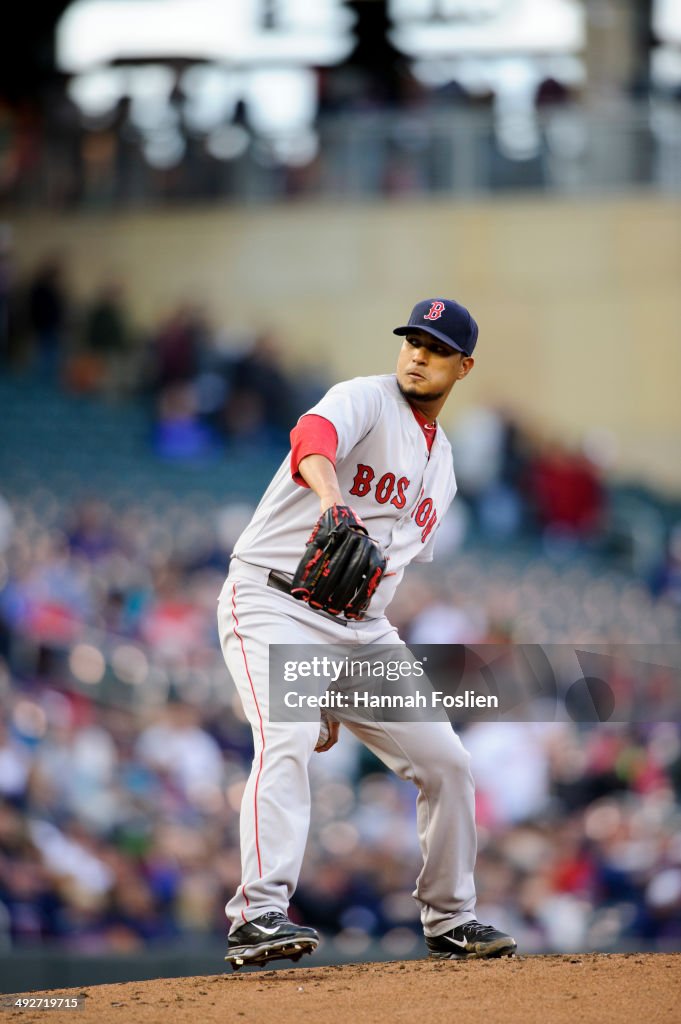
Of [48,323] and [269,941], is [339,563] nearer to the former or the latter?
[269,941]

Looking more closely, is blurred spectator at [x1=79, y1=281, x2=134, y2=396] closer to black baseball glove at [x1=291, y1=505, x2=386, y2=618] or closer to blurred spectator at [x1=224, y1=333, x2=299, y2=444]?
blurred spectator at [x1=224, y1=333, x2=299, y2=444]

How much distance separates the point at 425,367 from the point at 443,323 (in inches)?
4.8

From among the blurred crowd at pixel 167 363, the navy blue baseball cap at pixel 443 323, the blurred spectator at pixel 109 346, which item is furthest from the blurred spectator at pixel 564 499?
the navy blue baseball cap at pixel 443 323

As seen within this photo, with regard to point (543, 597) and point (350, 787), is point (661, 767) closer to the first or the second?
point (350, 787)

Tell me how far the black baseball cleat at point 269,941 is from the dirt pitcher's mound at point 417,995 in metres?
0.10

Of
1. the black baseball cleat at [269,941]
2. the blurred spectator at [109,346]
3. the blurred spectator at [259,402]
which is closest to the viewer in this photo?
the black baseball cleat at [269,941]

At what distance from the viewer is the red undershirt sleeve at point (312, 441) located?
3320mm

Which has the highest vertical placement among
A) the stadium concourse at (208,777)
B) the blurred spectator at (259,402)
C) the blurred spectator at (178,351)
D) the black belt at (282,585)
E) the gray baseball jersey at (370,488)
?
the blurred spectator at (178,351)

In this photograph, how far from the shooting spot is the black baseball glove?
3.25 meters

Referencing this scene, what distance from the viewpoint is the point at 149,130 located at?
12.6 meters

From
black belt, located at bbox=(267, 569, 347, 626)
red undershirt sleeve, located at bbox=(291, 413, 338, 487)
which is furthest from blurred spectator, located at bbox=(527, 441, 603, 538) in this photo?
red undershirt sleeve, located at bbox=(291, 413, 338, 487)

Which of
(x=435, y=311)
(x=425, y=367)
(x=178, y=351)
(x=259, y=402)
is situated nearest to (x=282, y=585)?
(x=425, y=367)

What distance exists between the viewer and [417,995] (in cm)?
333

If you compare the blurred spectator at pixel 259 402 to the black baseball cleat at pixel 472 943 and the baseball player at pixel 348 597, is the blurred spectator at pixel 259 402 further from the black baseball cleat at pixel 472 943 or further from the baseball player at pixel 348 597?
the black baseball cleat at pixel 472 943
